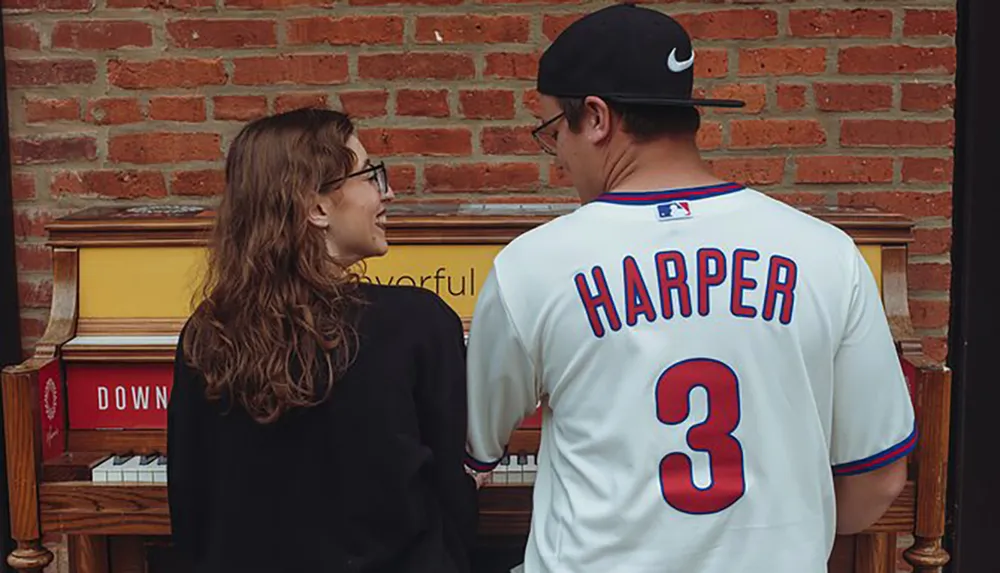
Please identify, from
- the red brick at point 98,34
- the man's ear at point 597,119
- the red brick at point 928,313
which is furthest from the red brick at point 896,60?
the red brick at point 98,34

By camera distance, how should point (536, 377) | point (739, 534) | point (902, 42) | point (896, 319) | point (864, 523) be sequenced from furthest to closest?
1. point (902, 42)
2. point (896, 319)
3. point (864, 523)
4. point (536, 377)
5. point (739, 534)

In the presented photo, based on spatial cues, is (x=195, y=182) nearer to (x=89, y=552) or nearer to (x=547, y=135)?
(x=89, y=552)

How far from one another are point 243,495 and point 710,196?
86 cm

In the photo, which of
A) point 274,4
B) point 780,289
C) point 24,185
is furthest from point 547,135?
point 24,185

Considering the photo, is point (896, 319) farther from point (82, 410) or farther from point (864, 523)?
point (82, 410)

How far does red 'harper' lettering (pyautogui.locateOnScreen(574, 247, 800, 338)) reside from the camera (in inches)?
57.9

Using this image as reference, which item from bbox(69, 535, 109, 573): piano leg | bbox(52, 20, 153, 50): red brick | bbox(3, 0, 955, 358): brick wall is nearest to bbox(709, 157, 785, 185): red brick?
bbox(3, 0, 955, 358): brick wall

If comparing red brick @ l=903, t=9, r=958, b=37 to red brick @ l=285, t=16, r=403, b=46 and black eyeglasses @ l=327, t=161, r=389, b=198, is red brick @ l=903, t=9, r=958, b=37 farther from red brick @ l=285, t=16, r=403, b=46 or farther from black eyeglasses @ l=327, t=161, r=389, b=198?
black eyeglasses @ l=327, t=161, r=389, b=198

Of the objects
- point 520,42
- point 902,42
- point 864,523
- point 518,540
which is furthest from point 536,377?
point 902,42

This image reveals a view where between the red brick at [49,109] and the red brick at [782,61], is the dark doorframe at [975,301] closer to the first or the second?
the red brick at [782,61]

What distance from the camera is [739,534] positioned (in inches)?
59.9

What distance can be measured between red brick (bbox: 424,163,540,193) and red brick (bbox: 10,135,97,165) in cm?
97

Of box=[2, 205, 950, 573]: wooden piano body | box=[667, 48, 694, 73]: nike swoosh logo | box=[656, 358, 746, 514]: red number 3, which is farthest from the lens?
box=[2, 205, 950, 573]: wooden piano body

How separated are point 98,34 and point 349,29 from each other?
709 millimetres
